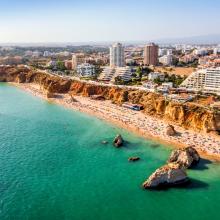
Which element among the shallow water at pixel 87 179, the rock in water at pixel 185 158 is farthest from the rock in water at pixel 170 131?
the rock in water at pixel 185 158

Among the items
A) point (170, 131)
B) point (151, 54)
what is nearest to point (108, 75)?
point (151, 54)

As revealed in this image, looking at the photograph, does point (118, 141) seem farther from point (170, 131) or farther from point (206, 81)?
point (206, 81)

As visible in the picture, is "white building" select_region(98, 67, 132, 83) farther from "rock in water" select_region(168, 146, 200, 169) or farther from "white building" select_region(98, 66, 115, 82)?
"rock in water" select_region(168, 146, 200, 169)

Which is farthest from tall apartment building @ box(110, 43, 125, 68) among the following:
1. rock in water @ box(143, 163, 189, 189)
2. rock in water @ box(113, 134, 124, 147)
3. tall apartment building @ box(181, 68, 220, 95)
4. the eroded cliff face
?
rock in water @ box(143, 163, 189, 189)

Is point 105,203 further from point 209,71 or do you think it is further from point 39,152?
point 209,71

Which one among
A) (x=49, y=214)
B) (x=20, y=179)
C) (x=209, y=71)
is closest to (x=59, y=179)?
(x=20, y=179)

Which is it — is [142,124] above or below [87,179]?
above
